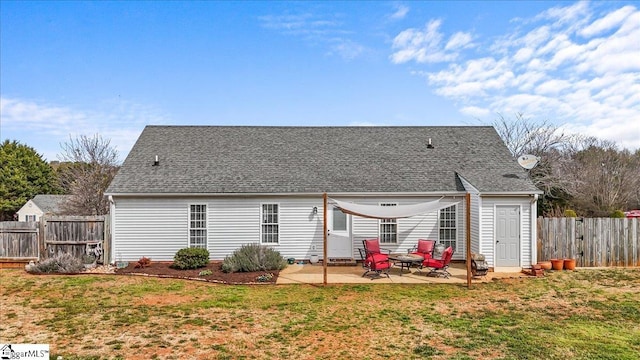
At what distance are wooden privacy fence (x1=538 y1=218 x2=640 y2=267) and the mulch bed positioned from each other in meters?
10.5

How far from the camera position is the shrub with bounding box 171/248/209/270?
42.2 ft

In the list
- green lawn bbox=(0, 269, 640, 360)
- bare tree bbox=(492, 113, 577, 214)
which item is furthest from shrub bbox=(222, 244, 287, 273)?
bare tree bbox=(492, 113, 577, 214)

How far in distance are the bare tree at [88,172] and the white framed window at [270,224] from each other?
37.9ft

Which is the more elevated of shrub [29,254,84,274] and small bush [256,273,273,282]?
shrub [29,254,84,274]

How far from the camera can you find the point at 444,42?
1577 cm

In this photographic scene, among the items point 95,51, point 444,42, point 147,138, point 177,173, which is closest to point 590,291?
point 444,42

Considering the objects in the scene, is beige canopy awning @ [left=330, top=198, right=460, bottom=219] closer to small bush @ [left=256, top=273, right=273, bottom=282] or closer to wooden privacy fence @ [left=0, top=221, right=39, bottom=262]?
small bush @ [left=256, top=273, right=273, bottom=282]

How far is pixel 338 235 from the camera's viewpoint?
14227mm

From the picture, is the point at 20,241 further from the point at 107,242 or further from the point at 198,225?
the point at 198,225

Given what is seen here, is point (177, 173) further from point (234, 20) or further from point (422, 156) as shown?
point (422, 156)

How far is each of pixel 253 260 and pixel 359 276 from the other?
12.6ft

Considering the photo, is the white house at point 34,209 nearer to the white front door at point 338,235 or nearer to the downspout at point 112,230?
the downspout at point 112,230

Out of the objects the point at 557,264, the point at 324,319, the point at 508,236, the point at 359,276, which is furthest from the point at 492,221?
the point at 324,319

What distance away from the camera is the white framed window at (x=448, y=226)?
1438 centimetres
